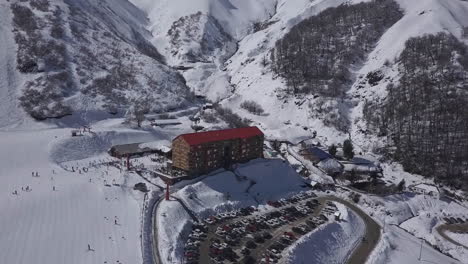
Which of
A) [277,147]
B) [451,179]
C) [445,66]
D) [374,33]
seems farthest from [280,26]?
[451,179]

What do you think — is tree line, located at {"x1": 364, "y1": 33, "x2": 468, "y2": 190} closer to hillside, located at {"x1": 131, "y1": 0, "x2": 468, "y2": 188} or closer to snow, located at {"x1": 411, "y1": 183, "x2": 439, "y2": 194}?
hillside, located at {"x1": 131, "y1": 0, "x2": 468, "y2": 188}

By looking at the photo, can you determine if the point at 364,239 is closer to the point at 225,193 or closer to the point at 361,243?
the point at 361,243

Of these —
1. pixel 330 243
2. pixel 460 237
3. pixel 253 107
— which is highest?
pixel 253 107

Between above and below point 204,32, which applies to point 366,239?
below

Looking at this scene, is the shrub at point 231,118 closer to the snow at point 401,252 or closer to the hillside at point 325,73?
the hillside at point 325,73

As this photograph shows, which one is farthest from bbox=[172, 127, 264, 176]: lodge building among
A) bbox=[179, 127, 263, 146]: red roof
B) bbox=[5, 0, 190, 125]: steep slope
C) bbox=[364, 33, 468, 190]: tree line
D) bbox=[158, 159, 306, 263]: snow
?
bbox=[5, 0, 190, 125]: steep slope

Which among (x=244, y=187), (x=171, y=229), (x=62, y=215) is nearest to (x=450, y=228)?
(x=244, y=187)
